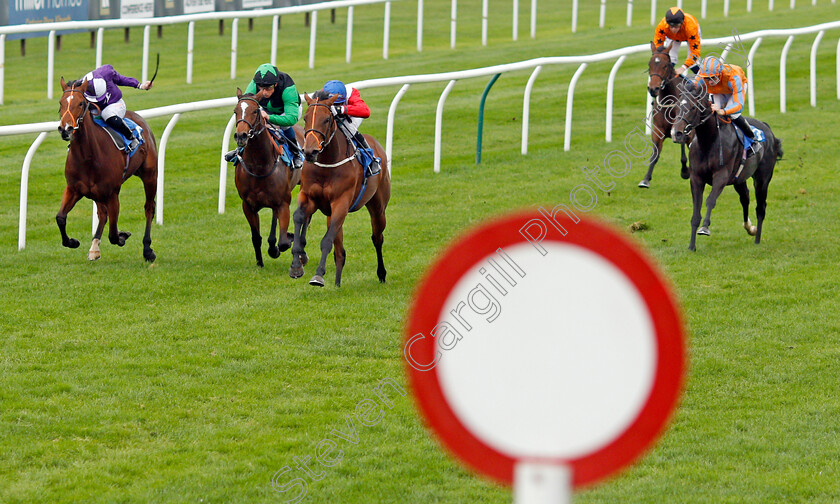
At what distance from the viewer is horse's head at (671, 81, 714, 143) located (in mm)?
9773

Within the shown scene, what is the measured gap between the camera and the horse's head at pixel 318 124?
8.30 m

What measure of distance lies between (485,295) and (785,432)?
4.59 meters

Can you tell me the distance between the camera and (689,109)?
32.1 feet

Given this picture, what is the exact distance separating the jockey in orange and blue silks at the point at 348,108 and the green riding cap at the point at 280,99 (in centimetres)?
58

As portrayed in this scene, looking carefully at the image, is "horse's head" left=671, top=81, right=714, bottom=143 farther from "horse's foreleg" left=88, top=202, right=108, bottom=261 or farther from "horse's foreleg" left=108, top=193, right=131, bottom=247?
"horse's foreleg" left=88, top=202, right=108, bottom=261

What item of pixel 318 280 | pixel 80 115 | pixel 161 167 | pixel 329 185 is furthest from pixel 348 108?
pixel 161 167

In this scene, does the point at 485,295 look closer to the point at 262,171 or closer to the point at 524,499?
the point at 524,499

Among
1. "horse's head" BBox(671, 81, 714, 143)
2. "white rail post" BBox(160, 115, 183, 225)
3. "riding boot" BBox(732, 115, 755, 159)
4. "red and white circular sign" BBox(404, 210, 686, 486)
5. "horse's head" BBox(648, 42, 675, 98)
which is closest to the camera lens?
"red and white circular sign" BBox(404, 210, 686, 486)

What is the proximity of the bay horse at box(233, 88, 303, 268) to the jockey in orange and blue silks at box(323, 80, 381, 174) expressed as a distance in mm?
697

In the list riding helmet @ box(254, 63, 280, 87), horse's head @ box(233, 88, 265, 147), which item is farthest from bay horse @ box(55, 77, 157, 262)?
riding helmet @ box(254, 63, 280, 87)

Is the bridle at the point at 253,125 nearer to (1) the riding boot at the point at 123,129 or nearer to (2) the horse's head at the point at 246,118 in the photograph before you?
(2) the horse's head at the point at 246,118

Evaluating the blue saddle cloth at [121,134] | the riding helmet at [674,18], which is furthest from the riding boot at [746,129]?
the blue saddle cloth at [121,134]

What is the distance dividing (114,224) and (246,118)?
1617 mm

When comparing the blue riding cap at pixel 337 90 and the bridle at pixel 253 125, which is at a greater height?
the blue riding cap at pixel 337 90
